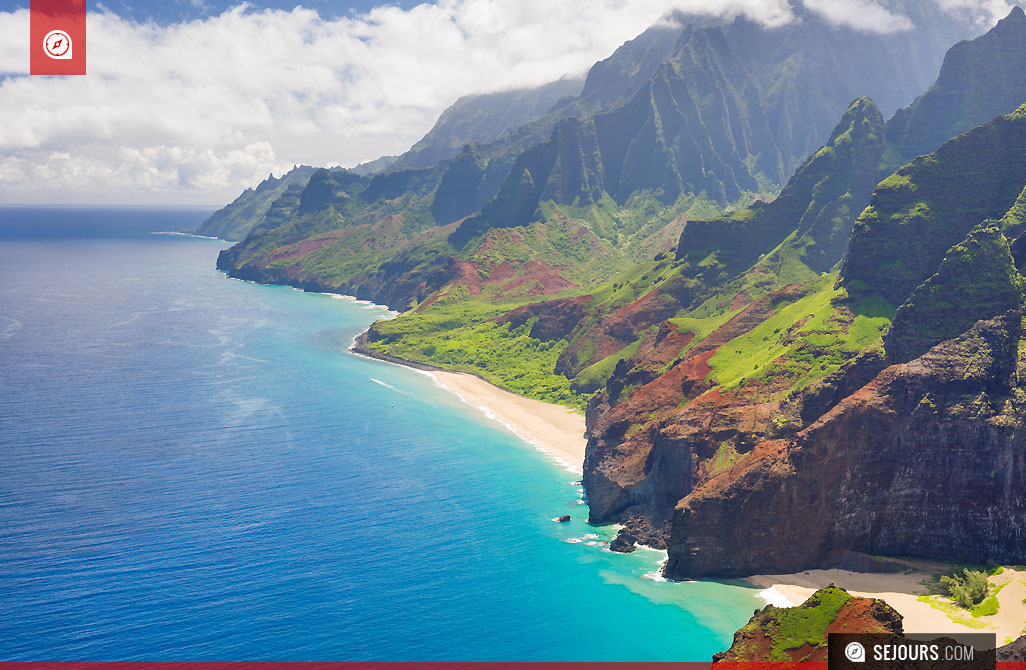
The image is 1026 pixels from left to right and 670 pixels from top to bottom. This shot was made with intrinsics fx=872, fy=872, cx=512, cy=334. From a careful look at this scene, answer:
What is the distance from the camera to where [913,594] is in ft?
391

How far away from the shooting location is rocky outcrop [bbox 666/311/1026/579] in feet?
412

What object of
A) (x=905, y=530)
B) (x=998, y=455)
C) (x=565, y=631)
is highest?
(x=998, y=455)

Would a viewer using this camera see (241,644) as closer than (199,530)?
Yes

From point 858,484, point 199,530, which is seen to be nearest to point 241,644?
point 199,530

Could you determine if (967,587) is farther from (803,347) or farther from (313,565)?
(313,565)

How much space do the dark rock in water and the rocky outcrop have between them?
10239 millimetres

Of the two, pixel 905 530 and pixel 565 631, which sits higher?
pixel 905 530

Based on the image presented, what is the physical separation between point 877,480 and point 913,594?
56.6 feet

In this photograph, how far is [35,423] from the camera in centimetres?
19588

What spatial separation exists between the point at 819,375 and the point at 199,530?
351 ft

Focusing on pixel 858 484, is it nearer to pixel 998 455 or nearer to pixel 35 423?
pixel 998 455

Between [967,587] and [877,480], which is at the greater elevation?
[877,480]
